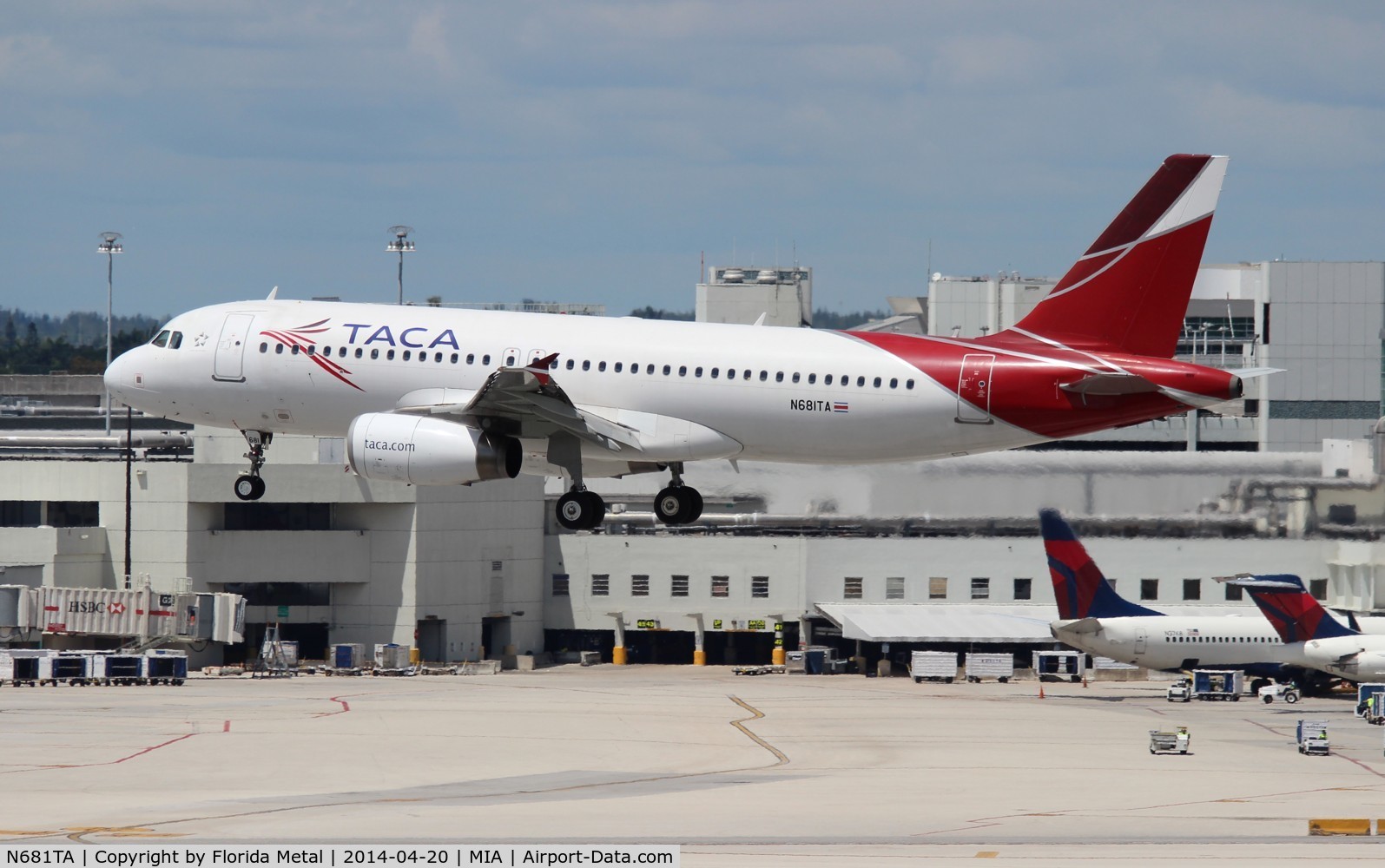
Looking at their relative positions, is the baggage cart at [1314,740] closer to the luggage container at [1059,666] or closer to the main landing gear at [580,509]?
the main landing gear at [580,509]

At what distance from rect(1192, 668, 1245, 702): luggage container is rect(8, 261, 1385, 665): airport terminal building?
9.80 meters

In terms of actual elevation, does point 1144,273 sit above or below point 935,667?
above

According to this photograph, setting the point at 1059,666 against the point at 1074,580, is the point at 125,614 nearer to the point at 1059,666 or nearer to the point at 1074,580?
the point at 1059,666

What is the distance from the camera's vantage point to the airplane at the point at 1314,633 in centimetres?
7994

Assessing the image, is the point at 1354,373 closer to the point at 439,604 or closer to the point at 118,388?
the point at 439,604

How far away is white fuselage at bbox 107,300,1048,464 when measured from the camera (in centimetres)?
4697

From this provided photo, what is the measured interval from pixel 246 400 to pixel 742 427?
518 inches

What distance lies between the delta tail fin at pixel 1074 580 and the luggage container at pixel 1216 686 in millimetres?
4625

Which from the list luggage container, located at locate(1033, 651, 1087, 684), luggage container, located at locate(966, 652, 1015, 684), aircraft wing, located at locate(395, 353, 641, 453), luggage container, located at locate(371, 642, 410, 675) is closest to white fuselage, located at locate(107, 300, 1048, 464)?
aircraft wing, located at locate(395, 353, 641, 453)

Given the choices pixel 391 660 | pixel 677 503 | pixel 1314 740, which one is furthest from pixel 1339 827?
pixel 391 660

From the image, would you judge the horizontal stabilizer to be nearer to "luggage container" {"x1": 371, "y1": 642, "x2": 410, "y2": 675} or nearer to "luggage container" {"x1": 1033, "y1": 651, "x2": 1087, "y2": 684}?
"luggage container" {"x1": 1033, "y1": 651, "x2": 1087, "y2": 684}

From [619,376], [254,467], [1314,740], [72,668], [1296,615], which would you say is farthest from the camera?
[72,668]
